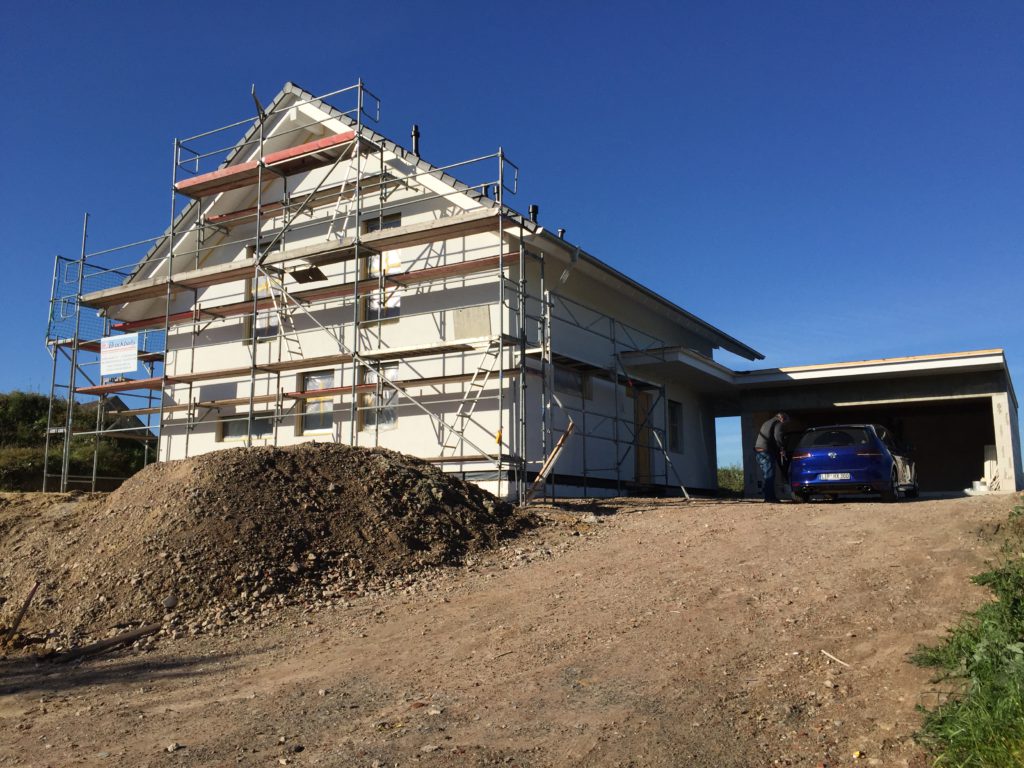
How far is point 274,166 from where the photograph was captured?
18.4m

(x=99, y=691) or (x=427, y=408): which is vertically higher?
(x=427, y=408)

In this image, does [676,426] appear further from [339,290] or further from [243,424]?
[243,424]

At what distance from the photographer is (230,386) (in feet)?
61.7

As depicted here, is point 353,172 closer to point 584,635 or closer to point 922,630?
point 584,635

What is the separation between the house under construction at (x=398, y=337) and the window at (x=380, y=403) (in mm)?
37

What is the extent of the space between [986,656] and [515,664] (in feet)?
9.95

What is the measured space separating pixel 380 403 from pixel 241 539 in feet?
22.4

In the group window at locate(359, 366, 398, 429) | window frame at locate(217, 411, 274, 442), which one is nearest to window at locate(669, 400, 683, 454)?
window at locate(359, 366, 398, 429)

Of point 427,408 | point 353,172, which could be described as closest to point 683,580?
point 427,408

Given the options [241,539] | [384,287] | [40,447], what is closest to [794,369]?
[384,287]

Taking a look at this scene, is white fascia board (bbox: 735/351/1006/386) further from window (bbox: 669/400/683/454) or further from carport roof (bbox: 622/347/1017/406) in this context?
window (bbox: 669/400/683/454)

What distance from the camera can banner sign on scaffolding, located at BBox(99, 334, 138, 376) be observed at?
1934 centimetres

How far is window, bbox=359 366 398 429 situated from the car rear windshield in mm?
7110

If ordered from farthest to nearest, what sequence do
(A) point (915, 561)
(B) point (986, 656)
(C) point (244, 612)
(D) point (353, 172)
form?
(D) point (353, 172) < (C) point (244, 612) < (A) point (915, 561) < (B) point (986, 656)
